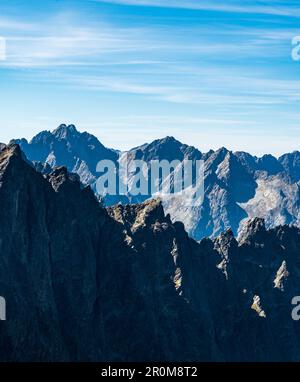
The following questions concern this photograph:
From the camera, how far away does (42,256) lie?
14762 centimetres

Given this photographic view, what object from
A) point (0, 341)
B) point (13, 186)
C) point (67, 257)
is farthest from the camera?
point (67, 257)

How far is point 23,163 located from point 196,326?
8161cm

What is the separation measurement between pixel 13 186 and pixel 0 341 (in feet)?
108

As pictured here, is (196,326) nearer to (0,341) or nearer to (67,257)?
(67,257)

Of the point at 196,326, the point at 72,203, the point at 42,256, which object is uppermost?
the point at 72,203

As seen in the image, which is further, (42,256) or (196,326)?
(196,326)

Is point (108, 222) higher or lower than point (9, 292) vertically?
higher

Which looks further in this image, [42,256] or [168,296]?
[168,296]
